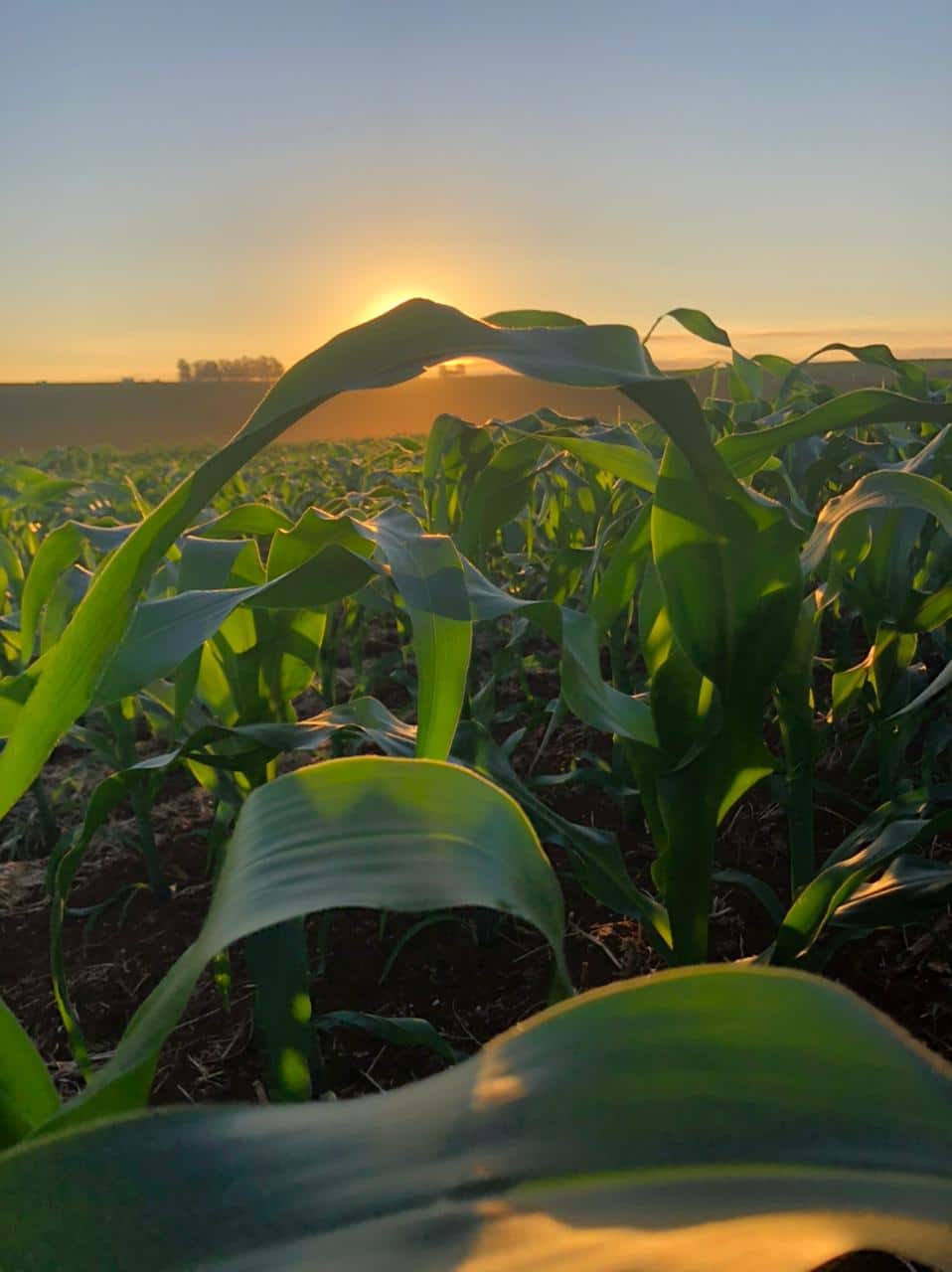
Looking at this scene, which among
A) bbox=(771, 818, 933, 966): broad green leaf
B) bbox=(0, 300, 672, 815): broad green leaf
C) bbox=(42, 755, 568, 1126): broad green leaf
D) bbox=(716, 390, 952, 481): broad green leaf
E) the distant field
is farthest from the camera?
the distant field

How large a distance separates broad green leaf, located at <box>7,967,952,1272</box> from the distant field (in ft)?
85.9

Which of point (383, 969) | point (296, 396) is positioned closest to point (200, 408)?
point (383, 969)

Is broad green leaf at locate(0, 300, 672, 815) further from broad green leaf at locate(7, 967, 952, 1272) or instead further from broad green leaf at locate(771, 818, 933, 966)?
broad green leaf at locate(771, 818, 933, 966)

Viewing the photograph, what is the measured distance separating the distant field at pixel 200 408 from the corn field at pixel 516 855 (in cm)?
2521

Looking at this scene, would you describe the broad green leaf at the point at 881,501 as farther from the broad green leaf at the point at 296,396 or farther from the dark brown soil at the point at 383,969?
the dark brown soil at the point at 383,969

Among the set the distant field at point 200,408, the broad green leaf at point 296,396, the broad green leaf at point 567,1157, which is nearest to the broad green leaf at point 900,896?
the broad green leaf at point 296,396

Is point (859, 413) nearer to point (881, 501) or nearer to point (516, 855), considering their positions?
point (881, 501)

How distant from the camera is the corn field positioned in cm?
25

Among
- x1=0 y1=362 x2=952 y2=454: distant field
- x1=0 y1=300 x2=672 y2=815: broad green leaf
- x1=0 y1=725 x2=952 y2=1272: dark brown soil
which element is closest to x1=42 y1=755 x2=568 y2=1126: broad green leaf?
x1=0 y1=300 x2=672 y2=815: broad green leaf

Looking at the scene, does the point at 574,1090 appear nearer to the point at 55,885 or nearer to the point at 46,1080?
the point at 46,1080

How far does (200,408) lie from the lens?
110 feet

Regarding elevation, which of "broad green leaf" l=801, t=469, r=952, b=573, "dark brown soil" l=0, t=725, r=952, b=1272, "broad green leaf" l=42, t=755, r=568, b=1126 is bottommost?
"dark brown soil" l=0, t=725, r=952, b=1272

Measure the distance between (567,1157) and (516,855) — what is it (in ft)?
0.49

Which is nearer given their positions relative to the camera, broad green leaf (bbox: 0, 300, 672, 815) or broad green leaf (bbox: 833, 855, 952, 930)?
broad green leaf (bbox: 0, 300, 672, 815)
